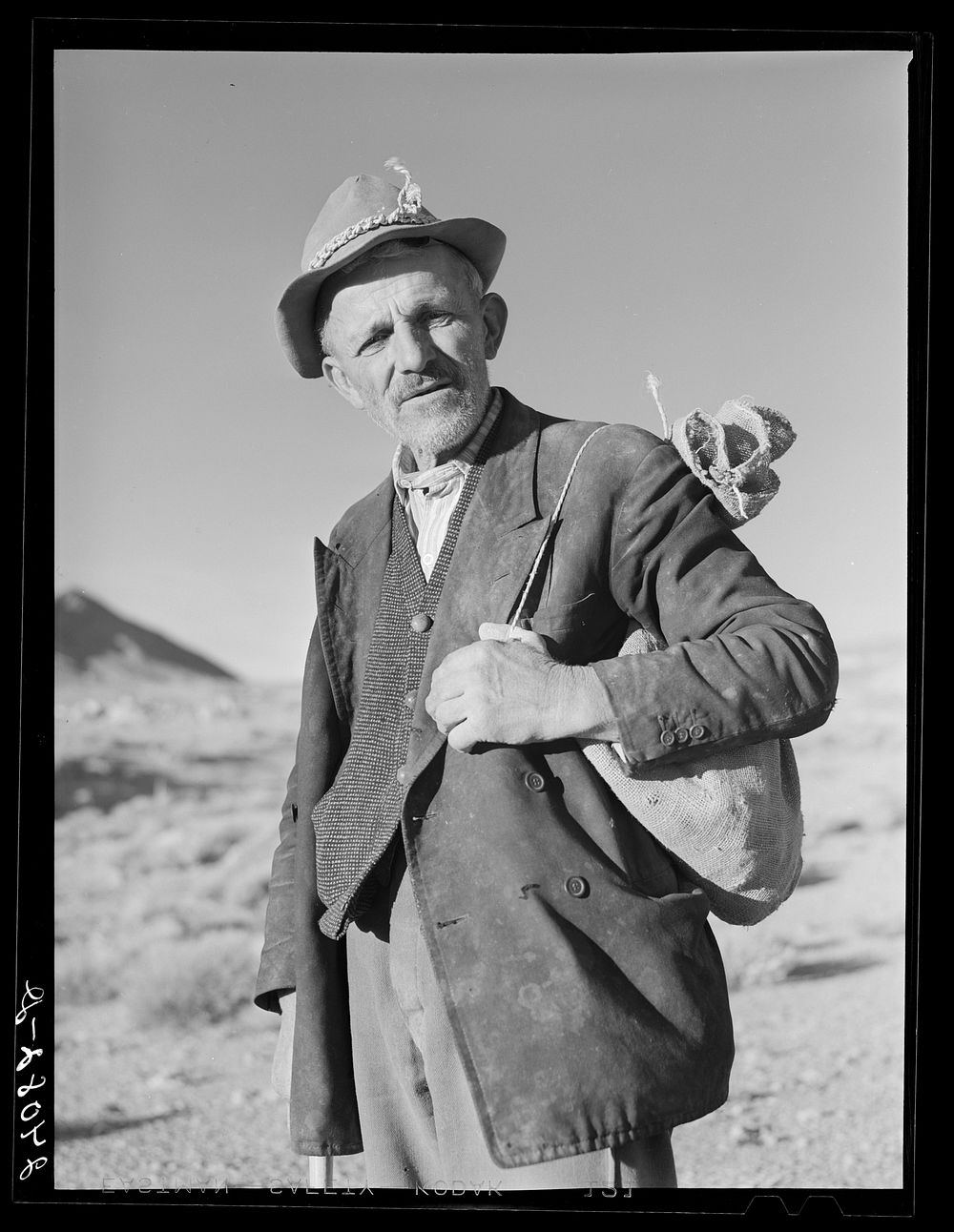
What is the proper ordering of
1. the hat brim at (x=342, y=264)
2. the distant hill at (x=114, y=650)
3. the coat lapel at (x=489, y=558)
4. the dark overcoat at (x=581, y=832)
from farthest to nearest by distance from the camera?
the distant hill at (x=114, y=650)
the hat brim at (x=342, y=264)
the coat lapel at (x=489, y=558)
the dark overcoat at (x=581, y=832)

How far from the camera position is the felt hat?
2.65 m

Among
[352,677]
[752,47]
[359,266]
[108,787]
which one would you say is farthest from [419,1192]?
[108,787]

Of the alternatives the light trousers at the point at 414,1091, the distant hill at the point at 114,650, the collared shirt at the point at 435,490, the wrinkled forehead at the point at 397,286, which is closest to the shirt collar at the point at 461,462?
the collared shirt at the point at 435,490

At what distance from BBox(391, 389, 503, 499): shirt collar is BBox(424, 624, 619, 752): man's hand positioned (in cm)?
42

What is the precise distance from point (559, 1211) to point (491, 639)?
3.25ft

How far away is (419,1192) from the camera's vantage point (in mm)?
2580

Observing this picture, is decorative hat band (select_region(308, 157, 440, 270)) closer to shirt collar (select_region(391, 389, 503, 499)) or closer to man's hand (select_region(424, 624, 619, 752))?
shirt collar (select_region(391, 389, 503, 499))


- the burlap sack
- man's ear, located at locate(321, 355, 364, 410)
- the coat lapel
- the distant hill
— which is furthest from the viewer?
the distant hill

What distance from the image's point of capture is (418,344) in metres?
2.63

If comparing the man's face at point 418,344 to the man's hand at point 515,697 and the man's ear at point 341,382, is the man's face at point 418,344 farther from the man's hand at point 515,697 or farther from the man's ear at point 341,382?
the man's hand at point 515,697

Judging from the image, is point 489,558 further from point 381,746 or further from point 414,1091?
point 414,1091

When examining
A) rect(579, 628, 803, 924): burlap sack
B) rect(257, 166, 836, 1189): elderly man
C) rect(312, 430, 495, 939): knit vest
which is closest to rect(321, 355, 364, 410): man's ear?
rect(257, 166, 836, 1189): elderly man

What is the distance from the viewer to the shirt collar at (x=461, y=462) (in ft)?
8.88

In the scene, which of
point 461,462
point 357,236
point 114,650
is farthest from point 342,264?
point 114,650
